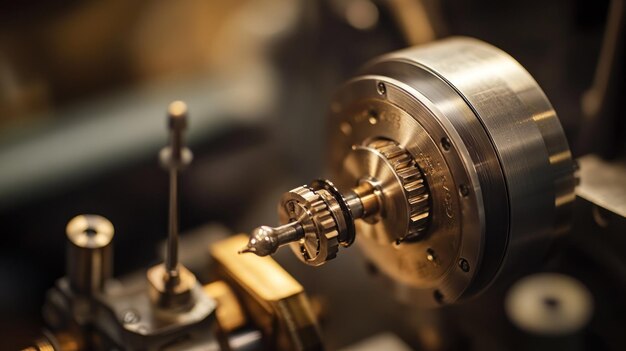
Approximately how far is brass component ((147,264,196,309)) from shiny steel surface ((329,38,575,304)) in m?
0.16

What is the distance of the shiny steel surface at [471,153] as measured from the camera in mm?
687

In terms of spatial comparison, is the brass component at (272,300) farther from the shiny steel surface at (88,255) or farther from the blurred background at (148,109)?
the blurred background at (148,109)

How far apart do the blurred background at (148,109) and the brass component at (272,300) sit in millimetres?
499

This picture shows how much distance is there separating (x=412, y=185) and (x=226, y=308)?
216mm

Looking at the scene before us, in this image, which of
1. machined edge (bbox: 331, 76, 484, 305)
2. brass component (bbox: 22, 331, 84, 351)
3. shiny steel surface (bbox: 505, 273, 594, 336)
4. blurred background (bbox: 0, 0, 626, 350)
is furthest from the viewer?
blurred background (bbox: 0, 0, 626, 350)

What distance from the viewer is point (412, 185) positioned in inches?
28.1

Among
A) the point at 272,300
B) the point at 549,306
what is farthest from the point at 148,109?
the point at 272,300

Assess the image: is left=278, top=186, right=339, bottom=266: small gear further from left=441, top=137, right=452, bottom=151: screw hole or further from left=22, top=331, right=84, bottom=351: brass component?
left=22, top=331, right=84, bottom=351: brass component

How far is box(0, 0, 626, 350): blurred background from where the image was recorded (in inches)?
55.4

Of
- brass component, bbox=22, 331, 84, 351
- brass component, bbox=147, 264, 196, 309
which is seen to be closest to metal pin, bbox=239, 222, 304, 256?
brass component, bbox=147, 264, 196, 309

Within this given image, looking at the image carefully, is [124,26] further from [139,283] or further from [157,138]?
[139,283]

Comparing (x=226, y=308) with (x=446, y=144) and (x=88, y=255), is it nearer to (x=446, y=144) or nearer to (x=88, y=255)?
(x=88, y=255)

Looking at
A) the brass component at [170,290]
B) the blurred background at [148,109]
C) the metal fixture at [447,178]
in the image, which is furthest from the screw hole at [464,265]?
the blurred background at [148,109]

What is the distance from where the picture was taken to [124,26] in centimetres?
161
